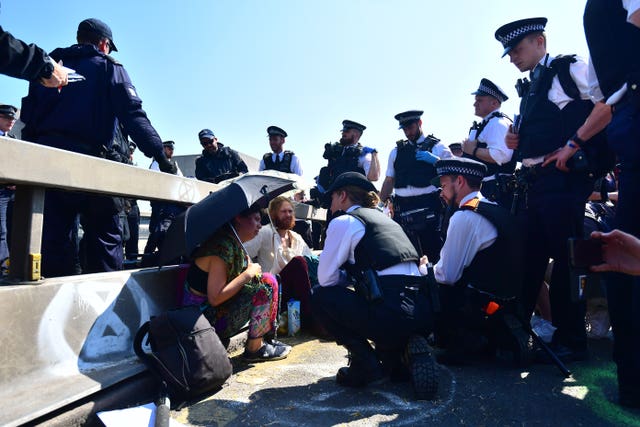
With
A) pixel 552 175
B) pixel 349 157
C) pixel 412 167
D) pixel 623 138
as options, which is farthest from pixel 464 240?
pixel 349 157

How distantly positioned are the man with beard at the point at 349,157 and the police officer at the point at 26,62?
165 inches

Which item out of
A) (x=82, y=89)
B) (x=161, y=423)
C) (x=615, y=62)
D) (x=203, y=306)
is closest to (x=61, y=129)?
(x=82, y=89)

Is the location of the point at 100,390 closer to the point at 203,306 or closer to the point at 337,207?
the point at 203,306

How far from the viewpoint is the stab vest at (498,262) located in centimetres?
319

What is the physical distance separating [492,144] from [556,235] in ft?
5.01

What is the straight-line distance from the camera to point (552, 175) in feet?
10.5

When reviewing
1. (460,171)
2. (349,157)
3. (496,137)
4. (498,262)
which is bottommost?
(498,262)

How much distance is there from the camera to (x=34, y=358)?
2.13m

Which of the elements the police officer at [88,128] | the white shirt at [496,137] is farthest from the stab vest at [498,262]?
the police officer at [88,128]

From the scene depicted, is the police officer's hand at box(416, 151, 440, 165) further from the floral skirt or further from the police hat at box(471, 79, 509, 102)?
the floral skirt

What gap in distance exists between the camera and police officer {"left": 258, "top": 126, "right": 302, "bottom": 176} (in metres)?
7.75

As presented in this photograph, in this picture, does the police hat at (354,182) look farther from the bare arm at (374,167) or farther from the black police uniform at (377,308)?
the bare arm at (374,167)

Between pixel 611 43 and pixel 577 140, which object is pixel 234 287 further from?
pixel 611 43

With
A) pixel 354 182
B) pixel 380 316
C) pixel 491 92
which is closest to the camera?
pixel 380 316
